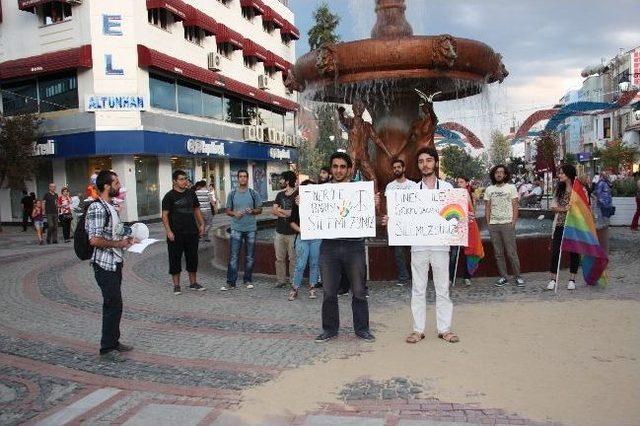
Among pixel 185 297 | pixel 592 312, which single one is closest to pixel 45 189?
pixel 185 297

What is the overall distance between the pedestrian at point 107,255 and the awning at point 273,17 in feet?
Result: 112

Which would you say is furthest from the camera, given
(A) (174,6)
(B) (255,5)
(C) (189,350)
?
(B) (255,5)

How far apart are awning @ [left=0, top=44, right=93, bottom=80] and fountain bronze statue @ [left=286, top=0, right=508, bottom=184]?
52.5 feet

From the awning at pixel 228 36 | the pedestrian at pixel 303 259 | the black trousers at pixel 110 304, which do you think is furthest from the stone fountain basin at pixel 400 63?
the awning at pixel 228 36

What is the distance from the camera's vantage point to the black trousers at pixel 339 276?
18.6ft

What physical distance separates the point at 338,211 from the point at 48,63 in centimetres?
2249

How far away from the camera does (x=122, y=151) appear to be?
24031mm

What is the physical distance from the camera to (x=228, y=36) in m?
31.1

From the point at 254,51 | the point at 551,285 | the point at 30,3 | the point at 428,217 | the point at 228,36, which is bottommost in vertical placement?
the point at 551,285

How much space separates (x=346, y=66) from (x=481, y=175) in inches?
2320

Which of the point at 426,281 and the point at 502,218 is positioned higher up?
the point at 502,218

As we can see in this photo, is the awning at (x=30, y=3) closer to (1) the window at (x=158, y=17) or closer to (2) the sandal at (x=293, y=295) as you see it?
(1) the window at (x=158, y=17)

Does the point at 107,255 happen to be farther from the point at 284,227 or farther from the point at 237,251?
the point at 237,251

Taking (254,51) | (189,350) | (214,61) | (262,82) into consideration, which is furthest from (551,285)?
(262,82)
